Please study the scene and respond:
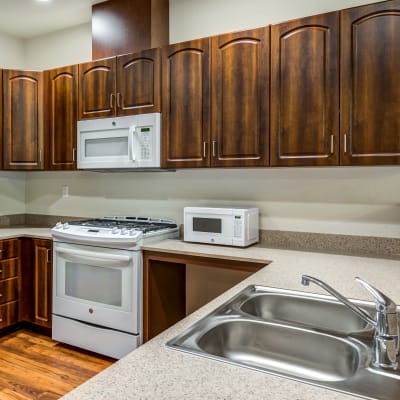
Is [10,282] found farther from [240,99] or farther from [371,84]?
[371,84]

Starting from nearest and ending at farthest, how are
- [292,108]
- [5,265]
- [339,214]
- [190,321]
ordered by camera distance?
[190,321] → [292,108] → [339,214] → [5,265]

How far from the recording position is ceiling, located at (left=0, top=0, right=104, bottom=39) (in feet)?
10.4

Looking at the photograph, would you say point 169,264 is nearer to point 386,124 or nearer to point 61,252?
point 61,252

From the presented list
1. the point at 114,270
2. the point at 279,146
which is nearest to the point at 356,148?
the point at 279,146

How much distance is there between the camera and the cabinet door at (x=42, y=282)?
3.08 meters

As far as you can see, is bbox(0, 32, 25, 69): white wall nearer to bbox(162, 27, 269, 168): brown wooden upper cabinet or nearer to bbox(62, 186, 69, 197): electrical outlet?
bbox(62, 186, 69, 197): electrical outlet

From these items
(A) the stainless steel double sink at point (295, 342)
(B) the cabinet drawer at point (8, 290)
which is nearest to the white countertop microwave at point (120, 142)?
(B) the cabinet drawer at point (8, 290)

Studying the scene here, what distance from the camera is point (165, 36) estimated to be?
307 centimetres

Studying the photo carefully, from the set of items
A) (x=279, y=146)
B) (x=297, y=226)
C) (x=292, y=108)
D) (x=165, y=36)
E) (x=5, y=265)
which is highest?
(x=165, y=36)

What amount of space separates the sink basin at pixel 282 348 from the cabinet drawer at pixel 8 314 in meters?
2.55

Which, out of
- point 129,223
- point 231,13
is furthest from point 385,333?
point 231,13

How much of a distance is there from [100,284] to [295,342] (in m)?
1.87

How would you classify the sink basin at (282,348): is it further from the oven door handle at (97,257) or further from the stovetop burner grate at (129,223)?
the stovetop burner grate at (129,223)

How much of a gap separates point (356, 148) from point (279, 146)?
445 mm
